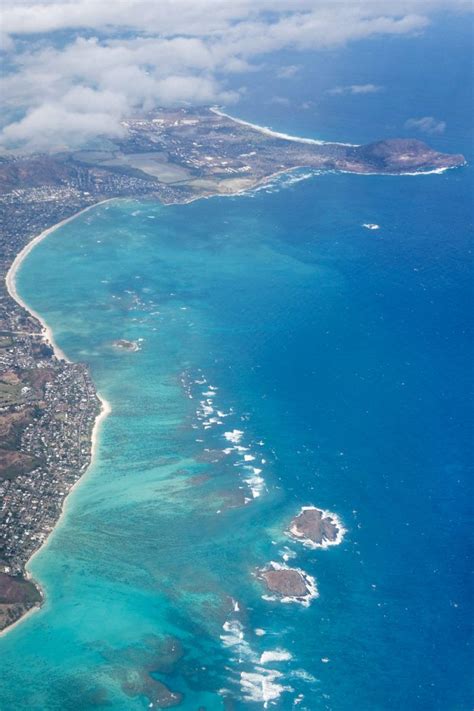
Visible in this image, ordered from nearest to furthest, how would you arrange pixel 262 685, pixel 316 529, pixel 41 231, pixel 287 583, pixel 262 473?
pixel 262 685 < pixel 287 583 < pixel 316 529 < pixel 262 473 < pixel 41 231

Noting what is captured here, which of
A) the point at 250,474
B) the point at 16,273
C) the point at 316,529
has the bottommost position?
the point at 316,529

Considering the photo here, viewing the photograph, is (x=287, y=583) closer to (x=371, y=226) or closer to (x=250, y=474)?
(x=250, y=474)

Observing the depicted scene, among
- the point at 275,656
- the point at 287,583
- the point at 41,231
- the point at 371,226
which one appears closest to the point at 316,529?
the point at 287,583

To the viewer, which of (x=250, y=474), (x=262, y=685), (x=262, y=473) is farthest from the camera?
(x=262, y=473)

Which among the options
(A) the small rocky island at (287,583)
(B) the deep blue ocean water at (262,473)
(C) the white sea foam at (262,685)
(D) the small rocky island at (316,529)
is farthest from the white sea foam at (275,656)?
(D) the small rocky island at (316,529)

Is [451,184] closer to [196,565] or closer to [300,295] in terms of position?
[300,295]

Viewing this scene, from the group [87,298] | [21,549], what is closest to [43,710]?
[21,549]

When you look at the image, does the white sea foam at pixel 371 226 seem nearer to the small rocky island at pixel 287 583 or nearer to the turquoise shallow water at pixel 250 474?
the turquoise shallow water at pixel 250 474

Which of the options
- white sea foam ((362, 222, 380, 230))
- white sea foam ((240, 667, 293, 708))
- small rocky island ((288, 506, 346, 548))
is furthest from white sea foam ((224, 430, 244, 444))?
white sea foam ((362, 222, 380, 230))
